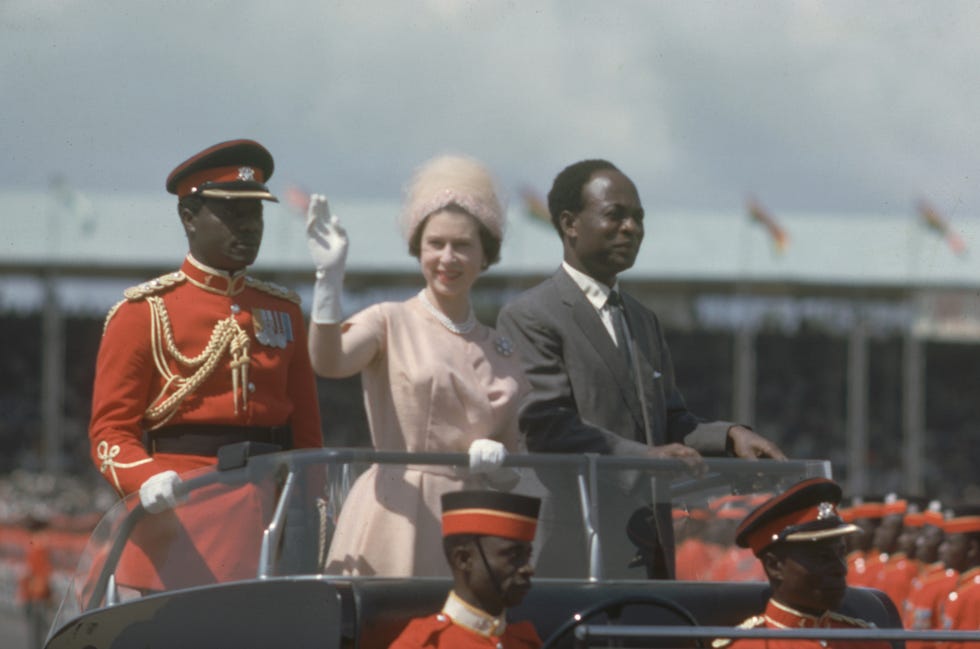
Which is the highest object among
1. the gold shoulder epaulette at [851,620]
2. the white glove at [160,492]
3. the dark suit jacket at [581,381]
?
the dark suit jacket at [581,381]

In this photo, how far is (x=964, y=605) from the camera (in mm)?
8719

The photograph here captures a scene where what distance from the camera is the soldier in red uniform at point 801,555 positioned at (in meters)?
4.42

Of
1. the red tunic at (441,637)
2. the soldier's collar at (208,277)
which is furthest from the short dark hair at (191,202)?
the red tunic at (441,637)

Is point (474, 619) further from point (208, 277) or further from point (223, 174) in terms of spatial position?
point (223, 174)

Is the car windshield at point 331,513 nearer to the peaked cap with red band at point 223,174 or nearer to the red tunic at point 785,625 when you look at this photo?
the red tunic at point 785,625

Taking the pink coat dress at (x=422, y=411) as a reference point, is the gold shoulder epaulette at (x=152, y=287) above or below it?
above

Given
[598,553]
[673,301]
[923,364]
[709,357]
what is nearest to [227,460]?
[598,553]

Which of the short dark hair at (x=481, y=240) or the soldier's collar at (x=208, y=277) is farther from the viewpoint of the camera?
the soldier's collar at (x=208, y=277)

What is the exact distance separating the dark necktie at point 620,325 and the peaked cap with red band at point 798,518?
765 mm

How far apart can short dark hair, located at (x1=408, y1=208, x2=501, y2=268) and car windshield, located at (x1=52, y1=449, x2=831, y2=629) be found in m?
0.80

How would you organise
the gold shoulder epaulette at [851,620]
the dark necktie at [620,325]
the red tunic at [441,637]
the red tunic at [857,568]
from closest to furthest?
the red tunic at [441,637] → the gold shoulder epaulette at [851,620] → the dark necktie at [620,325] → the red tunic at [857,568]

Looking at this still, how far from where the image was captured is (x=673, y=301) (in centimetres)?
3597

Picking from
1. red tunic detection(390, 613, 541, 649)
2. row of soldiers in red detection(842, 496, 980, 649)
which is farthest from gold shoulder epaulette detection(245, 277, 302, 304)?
row of soldiers in red detection(842, 496, 980, 649)

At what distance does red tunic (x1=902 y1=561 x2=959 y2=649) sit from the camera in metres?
9.17
